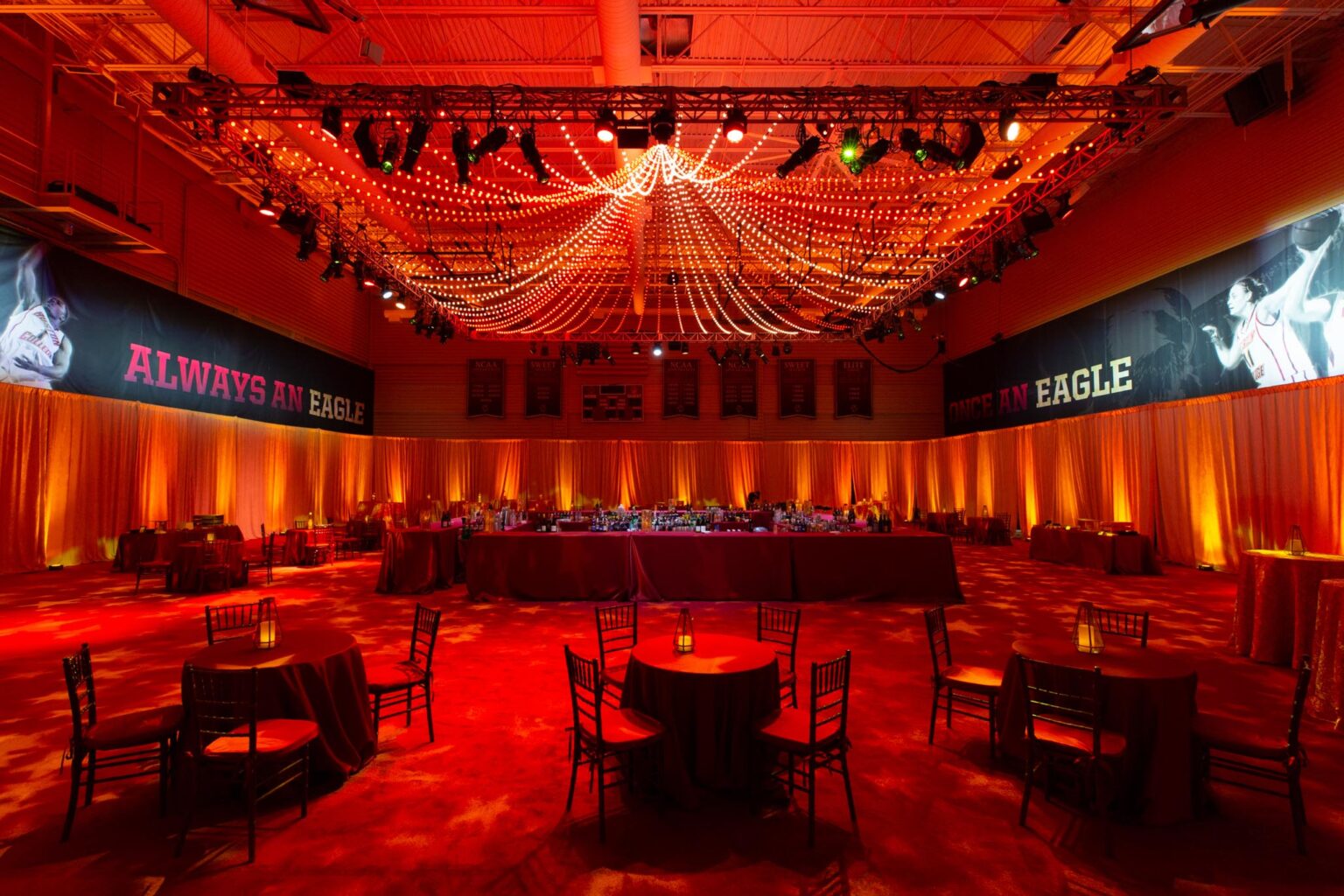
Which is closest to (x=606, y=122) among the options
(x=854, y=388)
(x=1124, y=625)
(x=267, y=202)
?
Answer: (x=267, y=202)

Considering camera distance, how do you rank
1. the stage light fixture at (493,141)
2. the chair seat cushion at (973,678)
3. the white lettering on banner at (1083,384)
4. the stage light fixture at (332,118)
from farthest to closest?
the white lettering on banner at (1083,384), the stage light fixture at (493,141), the stage light fixture at (332,118), the chair seat cushion at (973,678)

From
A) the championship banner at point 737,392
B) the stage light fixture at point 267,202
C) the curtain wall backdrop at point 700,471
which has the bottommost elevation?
the curtain wall backdrop at point 700,471

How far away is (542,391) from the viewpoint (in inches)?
768

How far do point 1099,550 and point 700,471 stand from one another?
1070 centimetres

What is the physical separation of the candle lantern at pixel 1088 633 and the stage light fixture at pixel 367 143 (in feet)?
24.2

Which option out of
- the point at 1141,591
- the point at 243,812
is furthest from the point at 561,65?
the point at 1141,591

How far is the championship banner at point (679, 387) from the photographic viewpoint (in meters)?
19.6

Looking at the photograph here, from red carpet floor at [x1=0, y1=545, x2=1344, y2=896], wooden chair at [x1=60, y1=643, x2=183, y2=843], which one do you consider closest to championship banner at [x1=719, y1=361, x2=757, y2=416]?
red carpet floor at [x1=0, y1=545, x2=1344, y2=896]

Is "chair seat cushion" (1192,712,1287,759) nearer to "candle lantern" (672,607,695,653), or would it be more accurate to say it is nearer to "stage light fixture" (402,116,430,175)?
"candle lantern" (672,607,695,653)

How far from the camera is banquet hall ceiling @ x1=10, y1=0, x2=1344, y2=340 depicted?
653 centimetres

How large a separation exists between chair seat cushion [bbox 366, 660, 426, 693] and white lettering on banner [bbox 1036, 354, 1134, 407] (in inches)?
519

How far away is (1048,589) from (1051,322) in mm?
7971

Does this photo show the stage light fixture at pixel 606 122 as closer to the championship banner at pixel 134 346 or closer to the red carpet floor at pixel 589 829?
the red carpet floor at pixel 589 829

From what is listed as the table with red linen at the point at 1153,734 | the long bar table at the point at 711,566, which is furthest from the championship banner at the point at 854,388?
the table with red linen at the point at 1153,734
